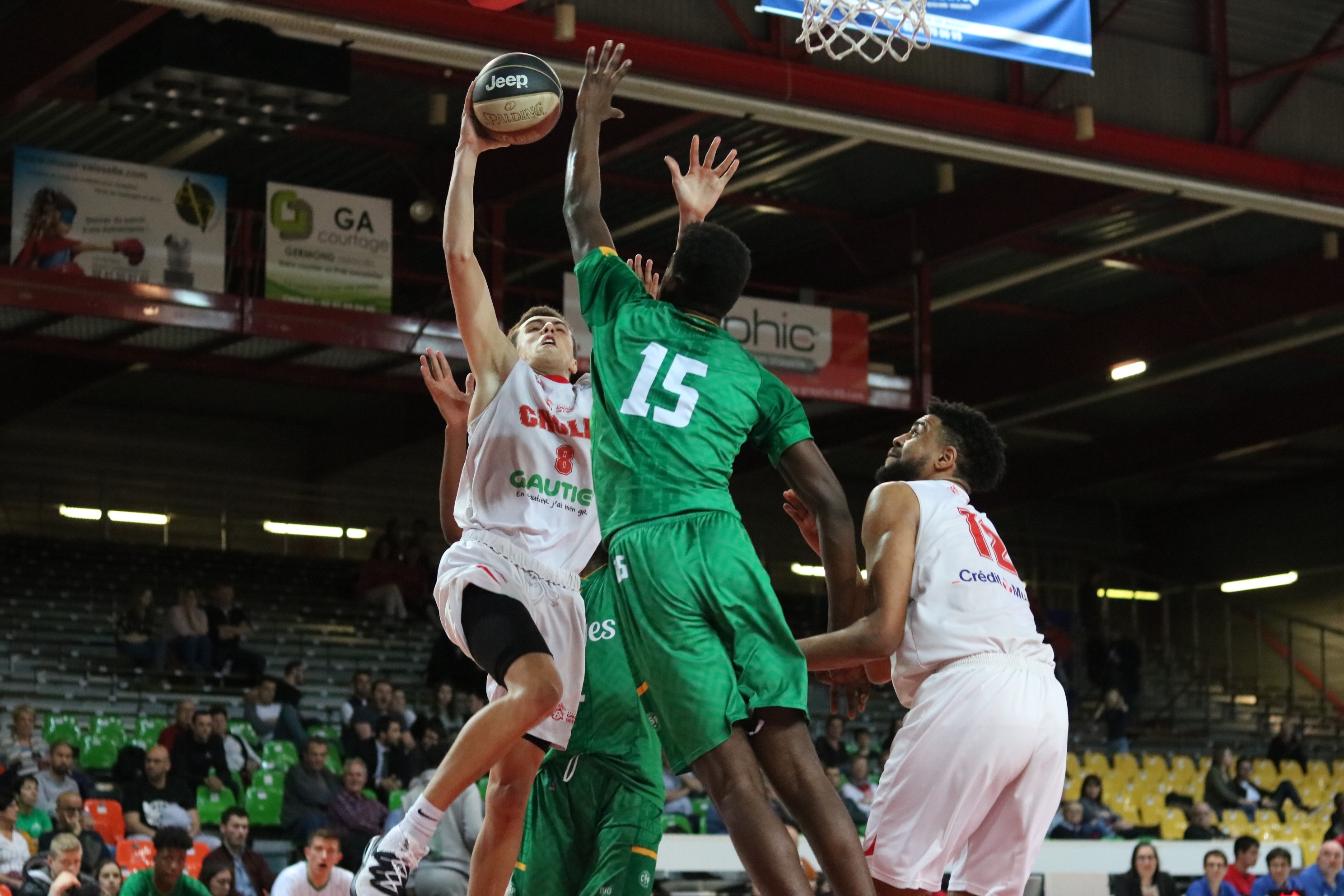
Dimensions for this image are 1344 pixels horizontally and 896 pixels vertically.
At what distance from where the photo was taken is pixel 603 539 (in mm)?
5641

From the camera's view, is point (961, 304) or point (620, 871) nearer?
point (620, 871)

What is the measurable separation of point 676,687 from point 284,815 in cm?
1152

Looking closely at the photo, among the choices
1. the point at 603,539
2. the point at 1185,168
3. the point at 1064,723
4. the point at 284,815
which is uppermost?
the point at 1185,168

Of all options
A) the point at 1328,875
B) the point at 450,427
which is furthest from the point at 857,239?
the point at 450,427

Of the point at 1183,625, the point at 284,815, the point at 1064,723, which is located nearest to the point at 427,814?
the point at 1064,723

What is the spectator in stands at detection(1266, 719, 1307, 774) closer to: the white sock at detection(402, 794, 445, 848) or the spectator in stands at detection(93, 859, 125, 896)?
the spectator in stands at detection(93, 859, 125, 896)

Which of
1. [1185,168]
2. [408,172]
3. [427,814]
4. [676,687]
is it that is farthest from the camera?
[408,172]

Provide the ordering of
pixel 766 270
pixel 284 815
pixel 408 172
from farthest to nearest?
pixel 766 270
pixel 408 172
pixel 284 815

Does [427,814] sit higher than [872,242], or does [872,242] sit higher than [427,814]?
[872,242]

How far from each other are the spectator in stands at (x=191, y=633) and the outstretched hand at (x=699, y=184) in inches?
616

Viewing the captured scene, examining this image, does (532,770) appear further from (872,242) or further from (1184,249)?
(1184,249)

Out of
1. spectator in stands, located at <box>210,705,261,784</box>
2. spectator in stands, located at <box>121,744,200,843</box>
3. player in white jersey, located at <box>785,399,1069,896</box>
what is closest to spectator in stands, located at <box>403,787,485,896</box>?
spectator in stands, located at <box>121,744,200,843</box>

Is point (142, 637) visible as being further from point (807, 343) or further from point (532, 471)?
point (532, 471)

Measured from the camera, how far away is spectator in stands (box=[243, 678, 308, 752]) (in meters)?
18.2
